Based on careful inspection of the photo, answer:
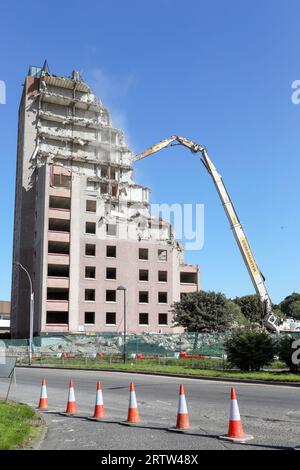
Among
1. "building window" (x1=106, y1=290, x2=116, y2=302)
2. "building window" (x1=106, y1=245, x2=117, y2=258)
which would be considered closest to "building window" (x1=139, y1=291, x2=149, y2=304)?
"building window" (x1=106, y1=290, x2=116, y2=302)

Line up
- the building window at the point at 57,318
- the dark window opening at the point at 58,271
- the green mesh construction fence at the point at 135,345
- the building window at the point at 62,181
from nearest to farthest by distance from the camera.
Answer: the green mesh construction fence at the point at 135,345 < the building window at the point at 57,318 < the dark window opening at the point at 58,271 < the building window at the point at 62,181

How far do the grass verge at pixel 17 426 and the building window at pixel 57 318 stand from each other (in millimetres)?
→ 60197

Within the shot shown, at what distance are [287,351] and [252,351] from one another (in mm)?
2090

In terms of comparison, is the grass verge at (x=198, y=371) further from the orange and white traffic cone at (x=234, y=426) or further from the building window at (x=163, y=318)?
the building window at (x=163, y=318)

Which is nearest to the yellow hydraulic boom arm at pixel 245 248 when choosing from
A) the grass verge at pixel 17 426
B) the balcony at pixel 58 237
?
the grass verge at pixel 17 426

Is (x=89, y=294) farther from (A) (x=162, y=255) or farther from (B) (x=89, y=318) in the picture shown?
(A) (x=162, y=255)

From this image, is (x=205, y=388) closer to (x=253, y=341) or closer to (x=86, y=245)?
(x=253, y=341)

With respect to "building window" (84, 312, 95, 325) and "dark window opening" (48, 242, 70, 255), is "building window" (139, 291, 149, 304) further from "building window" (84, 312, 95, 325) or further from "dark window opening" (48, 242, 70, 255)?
"dark window opening" (48, 242, 70, 255)

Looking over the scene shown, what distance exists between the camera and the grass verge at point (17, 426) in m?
8.58

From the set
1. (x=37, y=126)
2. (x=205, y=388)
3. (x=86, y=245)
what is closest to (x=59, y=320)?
(x=86, y=245)

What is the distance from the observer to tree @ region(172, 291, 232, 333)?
62312 millimetres
